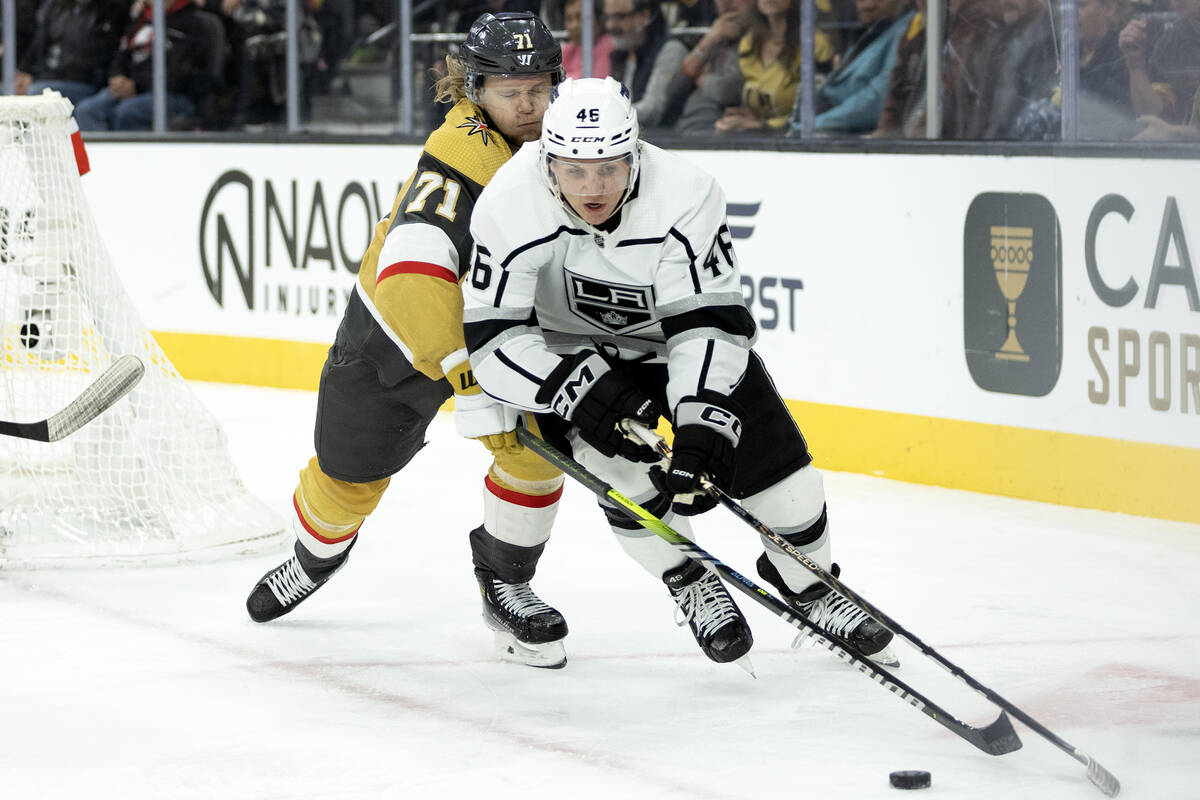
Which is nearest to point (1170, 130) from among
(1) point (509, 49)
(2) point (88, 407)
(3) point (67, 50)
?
(1) point (509, 49)

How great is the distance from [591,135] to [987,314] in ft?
7.32

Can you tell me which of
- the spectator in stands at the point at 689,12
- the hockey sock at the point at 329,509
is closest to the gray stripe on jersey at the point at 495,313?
the hockey sock at the point at 329,509

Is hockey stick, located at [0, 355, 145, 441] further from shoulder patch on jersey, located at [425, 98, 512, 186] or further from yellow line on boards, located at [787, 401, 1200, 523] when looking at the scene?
yellow line on boards, located at [787, 401, 1200, 523]

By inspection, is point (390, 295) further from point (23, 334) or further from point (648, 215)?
point (23, 334)

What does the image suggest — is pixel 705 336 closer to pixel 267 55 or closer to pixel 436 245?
pixel 436 245

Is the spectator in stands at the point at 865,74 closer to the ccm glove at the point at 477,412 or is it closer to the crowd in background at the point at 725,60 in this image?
the crowd in background at the point at 725,60

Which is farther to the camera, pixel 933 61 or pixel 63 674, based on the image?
pixel 933 61

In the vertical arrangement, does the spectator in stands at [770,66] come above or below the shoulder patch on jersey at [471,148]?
above

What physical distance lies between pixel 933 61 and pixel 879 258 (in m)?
0.56

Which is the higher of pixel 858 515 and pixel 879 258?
pixel 879 258

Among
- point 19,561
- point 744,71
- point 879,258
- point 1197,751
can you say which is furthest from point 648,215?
point 744,71

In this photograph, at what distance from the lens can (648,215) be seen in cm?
275

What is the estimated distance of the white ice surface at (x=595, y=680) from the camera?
2.52 meters

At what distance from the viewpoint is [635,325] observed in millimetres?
2885
